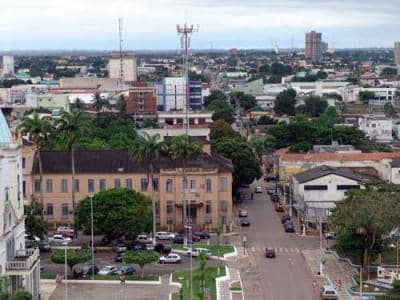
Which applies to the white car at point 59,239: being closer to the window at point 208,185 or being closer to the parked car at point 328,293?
the window at point 208,185

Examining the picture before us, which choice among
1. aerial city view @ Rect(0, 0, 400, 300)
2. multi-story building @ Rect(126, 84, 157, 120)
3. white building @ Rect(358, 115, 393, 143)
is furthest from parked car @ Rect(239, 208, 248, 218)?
multi-story building @ Rect(126, 84, 157, 120)

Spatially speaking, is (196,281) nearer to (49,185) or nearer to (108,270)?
(108,270)

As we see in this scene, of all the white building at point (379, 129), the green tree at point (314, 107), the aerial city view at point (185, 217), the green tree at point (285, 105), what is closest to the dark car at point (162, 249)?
the aerial city view at point (185, 217)

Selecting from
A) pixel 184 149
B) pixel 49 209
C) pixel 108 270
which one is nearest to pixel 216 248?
pixel 184 149

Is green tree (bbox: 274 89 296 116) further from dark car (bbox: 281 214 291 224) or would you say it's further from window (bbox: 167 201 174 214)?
window (bbox: 167 201 174 214)

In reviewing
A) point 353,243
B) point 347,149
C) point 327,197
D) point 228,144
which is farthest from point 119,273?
point 347,149

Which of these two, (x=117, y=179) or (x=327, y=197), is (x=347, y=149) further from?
(x=117, y=179)
